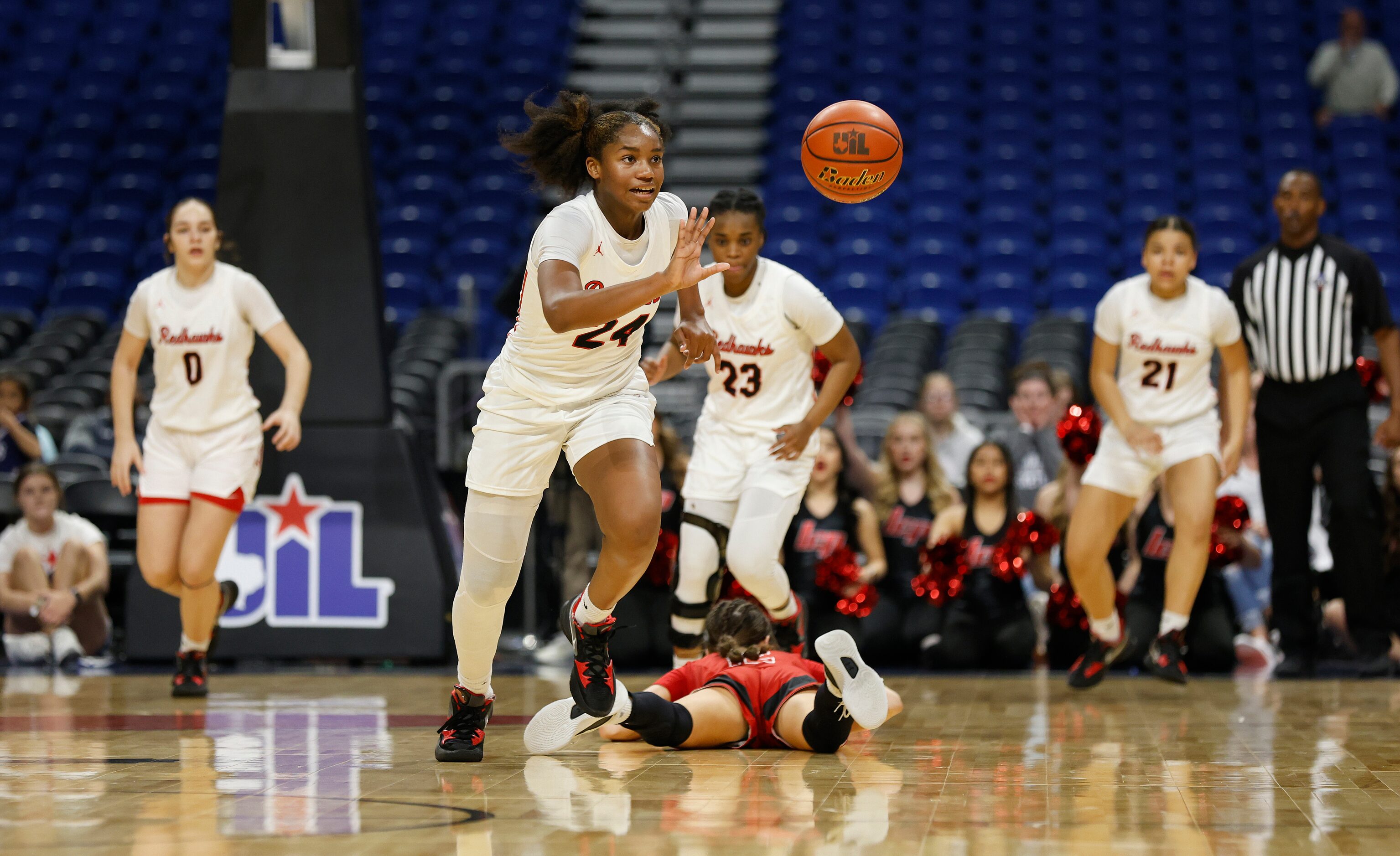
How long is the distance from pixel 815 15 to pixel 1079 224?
203 inches

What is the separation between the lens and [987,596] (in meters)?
8.05

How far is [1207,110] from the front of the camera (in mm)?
16359

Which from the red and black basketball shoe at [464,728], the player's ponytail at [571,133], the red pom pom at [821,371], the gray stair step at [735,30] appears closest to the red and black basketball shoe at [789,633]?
the red pom pom at [821,371]

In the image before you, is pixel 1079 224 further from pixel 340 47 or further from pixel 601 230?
pixel 601 230

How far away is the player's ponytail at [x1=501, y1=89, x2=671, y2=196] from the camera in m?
4.62

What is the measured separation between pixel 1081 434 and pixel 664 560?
86.4 inches

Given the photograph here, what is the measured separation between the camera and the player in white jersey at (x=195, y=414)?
6715mm

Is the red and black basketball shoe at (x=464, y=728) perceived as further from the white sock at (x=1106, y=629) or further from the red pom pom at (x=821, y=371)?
the white sock at (x=1106, y=629)

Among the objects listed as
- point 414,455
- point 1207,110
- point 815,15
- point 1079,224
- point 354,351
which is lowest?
point 414,455

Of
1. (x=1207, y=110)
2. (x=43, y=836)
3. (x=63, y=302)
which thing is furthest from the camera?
(x=1207, y=110)

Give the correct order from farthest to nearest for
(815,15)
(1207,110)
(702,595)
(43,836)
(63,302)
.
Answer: (815,15)
(1207,110)
(63,302)
(702,595)
(43,836)

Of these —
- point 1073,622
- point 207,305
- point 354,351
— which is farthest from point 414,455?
point 1073,622

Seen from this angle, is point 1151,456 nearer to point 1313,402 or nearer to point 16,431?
point 1313,402

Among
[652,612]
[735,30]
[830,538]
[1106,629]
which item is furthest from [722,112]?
[1106,629]
